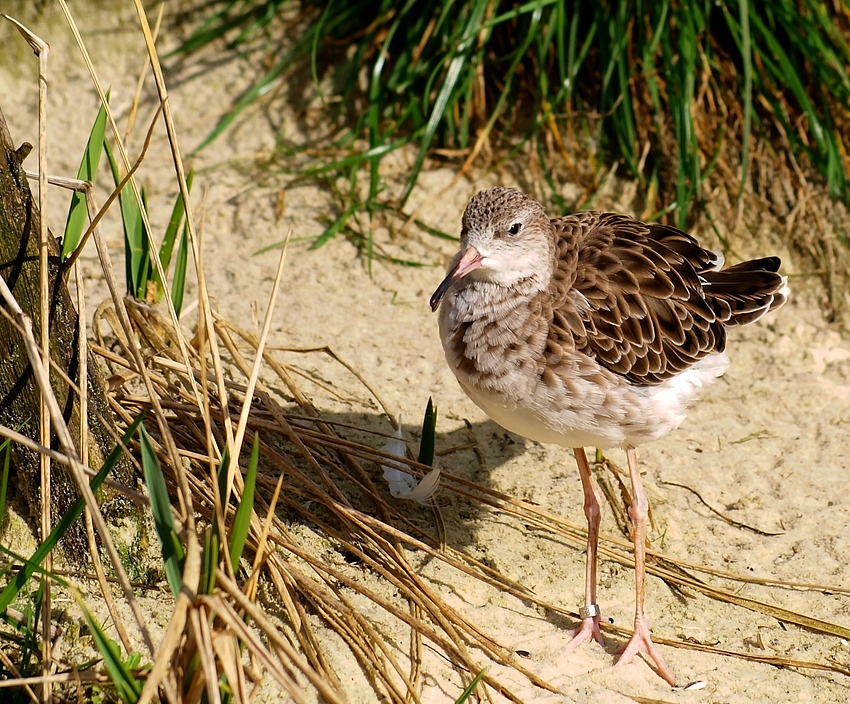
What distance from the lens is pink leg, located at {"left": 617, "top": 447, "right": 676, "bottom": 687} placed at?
12.0 ft

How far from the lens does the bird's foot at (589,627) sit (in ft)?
12.4

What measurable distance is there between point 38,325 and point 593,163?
149 inches

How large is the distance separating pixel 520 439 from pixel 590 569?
98 cm

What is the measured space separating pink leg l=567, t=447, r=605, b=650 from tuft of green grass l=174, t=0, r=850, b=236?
2.07 meters

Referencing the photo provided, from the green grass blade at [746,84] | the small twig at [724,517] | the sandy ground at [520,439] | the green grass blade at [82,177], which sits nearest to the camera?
the green grass blade at [82,177]

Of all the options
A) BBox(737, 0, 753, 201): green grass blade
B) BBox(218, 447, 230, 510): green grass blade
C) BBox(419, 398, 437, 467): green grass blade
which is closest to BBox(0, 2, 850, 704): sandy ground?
BBox(419, 398, 437, 467): green grass blade

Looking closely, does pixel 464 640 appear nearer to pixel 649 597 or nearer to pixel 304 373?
pixel 649 597

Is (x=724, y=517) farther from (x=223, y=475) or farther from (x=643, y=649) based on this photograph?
(x=223, y=475)

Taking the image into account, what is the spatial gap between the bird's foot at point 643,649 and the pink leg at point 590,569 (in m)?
0.14

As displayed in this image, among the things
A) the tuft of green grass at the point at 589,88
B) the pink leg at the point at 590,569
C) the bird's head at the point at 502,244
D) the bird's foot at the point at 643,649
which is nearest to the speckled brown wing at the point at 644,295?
the bird's head at the point at 502,244

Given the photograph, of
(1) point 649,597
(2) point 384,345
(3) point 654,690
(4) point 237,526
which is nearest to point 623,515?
(1) point 649,597

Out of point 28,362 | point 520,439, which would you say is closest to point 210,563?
point 28,362

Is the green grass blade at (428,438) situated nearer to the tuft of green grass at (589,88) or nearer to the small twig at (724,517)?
the small twig at (724,517)

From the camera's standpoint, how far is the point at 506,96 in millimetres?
6223
